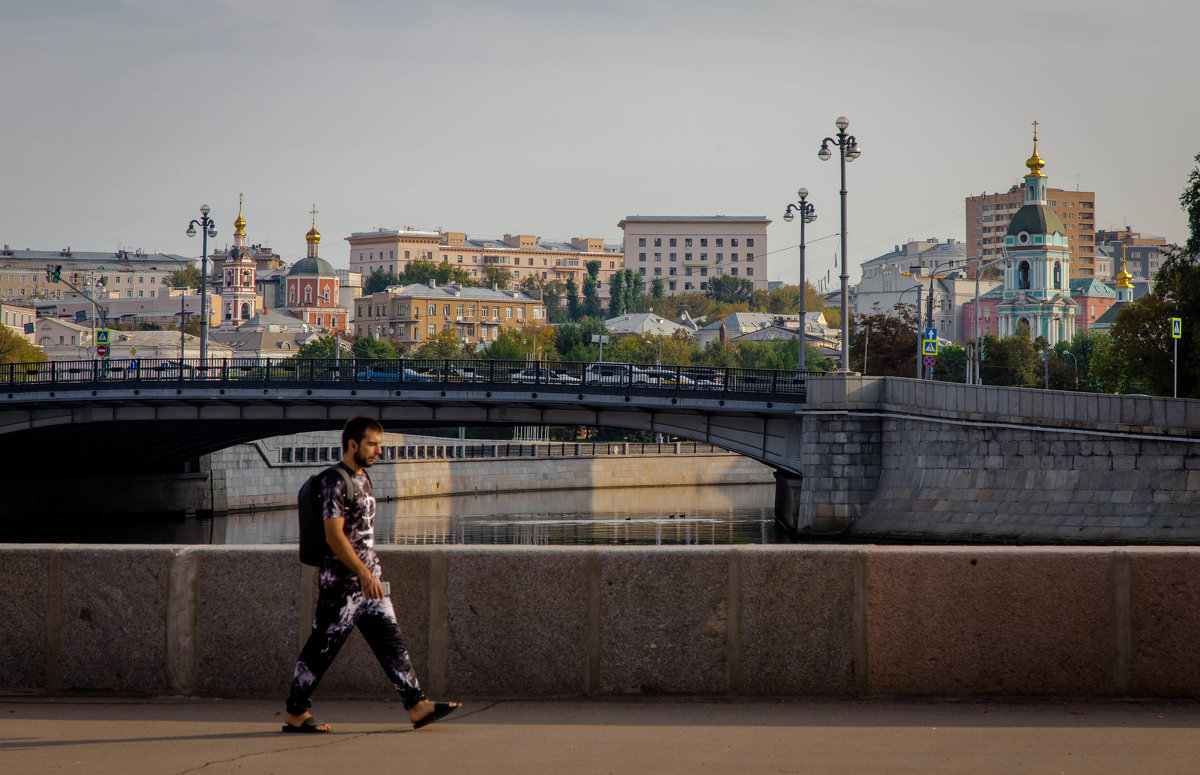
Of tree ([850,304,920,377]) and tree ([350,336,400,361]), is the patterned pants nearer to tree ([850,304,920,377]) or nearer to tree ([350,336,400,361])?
tree ([850,304,920,377])

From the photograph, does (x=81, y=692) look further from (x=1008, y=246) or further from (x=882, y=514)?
(x=1008, y=246)

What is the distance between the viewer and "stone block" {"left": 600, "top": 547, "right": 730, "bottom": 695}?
8.81 metres

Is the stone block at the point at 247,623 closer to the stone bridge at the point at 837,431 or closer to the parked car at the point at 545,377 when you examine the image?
the stone bridge at the point at 837,431

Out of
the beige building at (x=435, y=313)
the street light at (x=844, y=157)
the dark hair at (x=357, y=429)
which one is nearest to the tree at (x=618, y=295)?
the beige building at (x=435, y=313)

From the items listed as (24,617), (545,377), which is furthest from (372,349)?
(24,617)

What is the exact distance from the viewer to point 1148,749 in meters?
7.55

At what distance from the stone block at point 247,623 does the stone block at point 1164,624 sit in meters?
4.83

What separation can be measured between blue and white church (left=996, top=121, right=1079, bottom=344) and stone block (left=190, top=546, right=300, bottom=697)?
14172 cm

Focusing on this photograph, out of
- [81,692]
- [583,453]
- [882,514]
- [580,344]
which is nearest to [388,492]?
[583,453]

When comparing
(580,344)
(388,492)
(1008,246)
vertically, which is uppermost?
(1008,246)

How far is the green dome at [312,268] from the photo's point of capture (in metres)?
195

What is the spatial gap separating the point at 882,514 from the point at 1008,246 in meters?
115

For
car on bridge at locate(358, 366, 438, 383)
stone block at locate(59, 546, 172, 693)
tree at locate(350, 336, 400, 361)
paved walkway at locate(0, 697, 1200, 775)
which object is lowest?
paved walkway at locate(0, 697, 1200, 775)

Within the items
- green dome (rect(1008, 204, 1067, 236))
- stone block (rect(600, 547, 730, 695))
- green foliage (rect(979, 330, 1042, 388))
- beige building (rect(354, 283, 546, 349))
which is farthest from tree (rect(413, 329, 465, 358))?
stone block (rect(600, 547, 730, 695))
